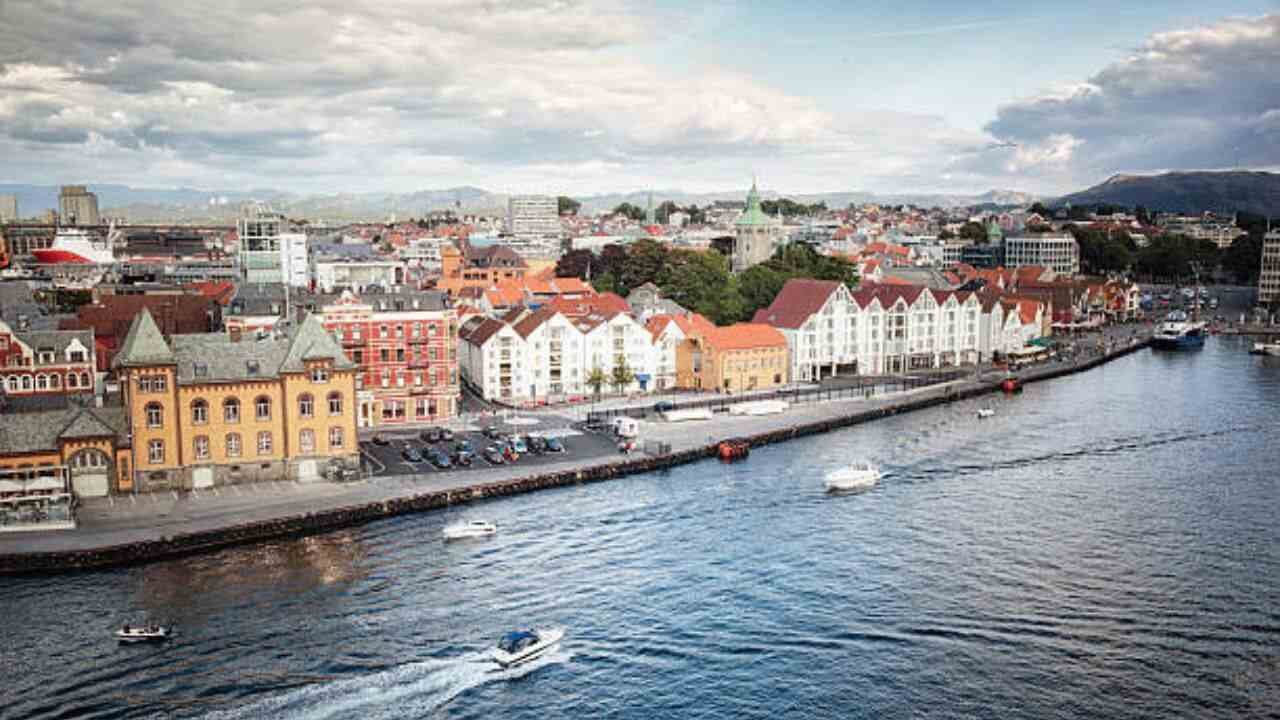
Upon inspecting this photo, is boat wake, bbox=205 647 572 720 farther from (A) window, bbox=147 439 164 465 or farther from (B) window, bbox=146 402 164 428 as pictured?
(B) window, bbox=146 402 164 428

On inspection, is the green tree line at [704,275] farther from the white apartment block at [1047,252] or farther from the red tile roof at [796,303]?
the white apartment block at [1047,252]

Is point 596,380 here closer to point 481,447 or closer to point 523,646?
point 481,447

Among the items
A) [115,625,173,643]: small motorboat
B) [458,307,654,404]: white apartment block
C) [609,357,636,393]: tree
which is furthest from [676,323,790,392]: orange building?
[115,625,173,643]: small motorboat

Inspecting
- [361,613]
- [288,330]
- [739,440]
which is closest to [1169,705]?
[361,613]

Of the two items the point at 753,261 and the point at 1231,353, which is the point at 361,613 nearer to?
the point at 1231,353

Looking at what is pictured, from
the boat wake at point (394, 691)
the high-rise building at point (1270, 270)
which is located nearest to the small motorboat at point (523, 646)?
the boat wake at point (394, 691)

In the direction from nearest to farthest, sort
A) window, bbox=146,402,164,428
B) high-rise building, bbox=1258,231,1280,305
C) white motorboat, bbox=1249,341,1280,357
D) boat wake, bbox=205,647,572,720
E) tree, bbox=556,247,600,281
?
1. boat wake, bbox=205,647,572,720
2. window, bbox=146,402,164,428
3. white motorboat, bbox=1249,341,1280,357
4. tree, bbox=556,247,600,281
5. high-rise building, bbox=1258,231,1280,305

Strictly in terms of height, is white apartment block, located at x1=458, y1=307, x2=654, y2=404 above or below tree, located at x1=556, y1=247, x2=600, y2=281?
below
